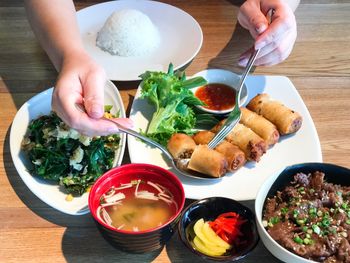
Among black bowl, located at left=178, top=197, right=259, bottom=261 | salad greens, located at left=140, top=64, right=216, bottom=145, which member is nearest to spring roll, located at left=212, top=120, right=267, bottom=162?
salad greens, located at left=140, top=64, right=216, bottom=145

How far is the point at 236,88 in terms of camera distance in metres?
1.71

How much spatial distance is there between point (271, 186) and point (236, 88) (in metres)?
0.60

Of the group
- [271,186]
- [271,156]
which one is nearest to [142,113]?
[271,156]

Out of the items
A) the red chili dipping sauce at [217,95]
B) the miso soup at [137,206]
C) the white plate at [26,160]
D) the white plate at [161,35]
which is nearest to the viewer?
the miso soup at [137,206]

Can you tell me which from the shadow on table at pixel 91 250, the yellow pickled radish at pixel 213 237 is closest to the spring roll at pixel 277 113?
the yellow pickled radish at pixel 213 237

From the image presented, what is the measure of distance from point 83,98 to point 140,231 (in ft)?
1.36

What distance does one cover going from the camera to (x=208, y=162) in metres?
1.34

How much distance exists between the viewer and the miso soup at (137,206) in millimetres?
1165

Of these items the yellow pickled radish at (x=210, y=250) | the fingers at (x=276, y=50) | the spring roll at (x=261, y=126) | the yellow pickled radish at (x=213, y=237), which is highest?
the fingers at (x=276, y=50)

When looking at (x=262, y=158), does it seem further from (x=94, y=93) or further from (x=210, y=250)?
(x=94, y=93)

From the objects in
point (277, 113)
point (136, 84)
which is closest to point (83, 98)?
point (136, 84)

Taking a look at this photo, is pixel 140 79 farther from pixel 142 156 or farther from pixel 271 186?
pixel 271 186

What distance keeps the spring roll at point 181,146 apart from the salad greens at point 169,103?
80mm

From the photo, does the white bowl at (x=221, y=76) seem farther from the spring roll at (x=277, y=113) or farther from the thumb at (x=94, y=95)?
the thumb at (x=94, y=95)
